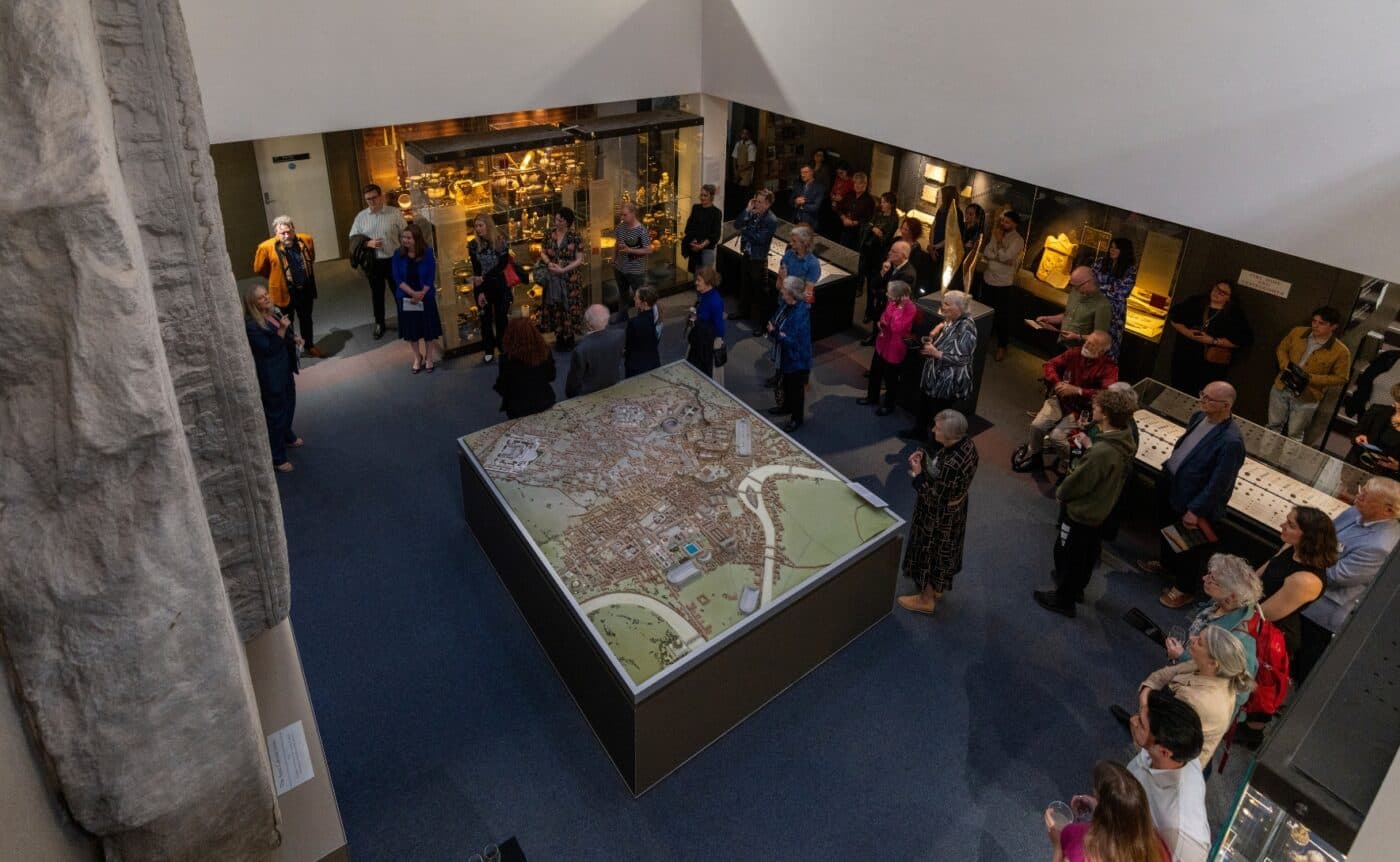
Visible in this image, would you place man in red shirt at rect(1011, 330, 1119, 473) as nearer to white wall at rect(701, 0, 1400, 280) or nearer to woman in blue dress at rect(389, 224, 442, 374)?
white wall at rect(701, 0, 1400, 280)

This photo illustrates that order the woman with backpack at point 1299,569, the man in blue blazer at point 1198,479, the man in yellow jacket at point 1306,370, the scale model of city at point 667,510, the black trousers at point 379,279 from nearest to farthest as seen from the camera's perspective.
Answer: the woman with backpack at point 1299,569, the scale model of city at point 667,510, the man in blue blazer at point 1198,479, the man in yellow jacket at point 1306,370, the black trousers at point 379,279

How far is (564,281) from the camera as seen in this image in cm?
927

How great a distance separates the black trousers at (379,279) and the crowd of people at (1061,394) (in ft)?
0.08

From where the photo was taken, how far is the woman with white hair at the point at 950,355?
7.18m

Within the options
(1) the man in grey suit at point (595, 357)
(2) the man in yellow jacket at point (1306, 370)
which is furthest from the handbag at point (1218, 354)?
(1) the man in grey suit at point (595, 357)

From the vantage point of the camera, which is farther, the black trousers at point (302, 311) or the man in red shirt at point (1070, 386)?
the black trousers at point (302, 311)

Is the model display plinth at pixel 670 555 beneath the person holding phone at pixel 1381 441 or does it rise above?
beneath

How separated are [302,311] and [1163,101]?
8.26 metres

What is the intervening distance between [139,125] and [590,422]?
16.0 feet

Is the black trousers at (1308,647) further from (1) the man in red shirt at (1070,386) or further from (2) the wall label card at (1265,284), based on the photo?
(2) the wall label card at (1265,284)

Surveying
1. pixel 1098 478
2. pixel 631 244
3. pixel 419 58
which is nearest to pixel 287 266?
pixel 419 58

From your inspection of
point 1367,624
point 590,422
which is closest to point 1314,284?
point 1367,624

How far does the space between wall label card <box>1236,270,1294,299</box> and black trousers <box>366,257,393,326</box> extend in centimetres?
873

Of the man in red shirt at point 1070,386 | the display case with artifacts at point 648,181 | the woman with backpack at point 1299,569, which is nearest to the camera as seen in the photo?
the woman with backpack at point 1299,569
